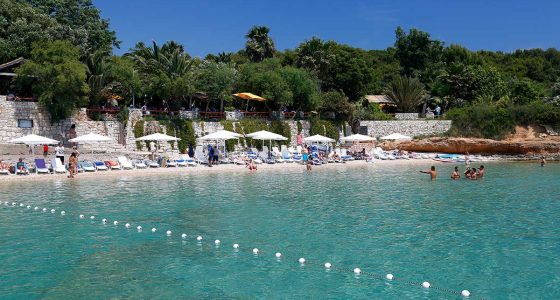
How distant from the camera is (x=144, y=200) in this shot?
17.8 metres

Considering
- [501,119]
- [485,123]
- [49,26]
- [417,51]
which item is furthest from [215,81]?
[417,51]

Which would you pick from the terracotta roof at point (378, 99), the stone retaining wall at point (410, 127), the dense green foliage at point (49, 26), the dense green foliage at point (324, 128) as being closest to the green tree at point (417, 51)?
the terracotta roof at point (378, 99)

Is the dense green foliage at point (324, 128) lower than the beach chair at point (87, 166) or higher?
higher

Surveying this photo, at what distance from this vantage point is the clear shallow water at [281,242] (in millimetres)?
8664

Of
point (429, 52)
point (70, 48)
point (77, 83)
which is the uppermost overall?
point (429, 52)

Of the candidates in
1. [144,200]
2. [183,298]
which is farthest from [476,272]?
[144,200]

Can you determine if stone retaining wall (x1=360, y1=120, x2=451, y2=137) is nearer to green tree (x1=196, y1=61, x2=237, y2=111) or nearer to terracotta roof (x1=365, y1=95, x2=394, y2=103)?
terracotta roof (x1=365, y1=95, x2=394, y2=103)

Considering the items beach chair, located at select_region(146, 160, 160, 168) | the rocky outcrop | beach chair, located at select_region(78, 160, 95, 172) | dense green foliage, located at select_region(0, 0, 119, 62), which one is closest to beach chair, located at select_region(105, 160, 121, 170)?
beach chair, located at select_region(78, 160, 95, 172)

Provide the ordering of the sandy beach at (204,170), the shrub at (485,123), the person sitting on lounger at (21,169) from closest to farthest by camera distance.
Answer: the sandy beach at (204,170)
the person sitting on lounger at (21,169)
the shrub at (485,123)

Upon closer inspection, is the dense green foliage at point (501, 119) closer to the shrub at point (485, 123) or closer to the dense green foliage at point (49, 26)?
the shrub at point (485, 123)

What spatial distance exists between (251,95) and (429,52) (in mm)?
33265

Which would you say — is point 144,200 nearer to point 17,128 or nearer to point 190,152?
point 190,152

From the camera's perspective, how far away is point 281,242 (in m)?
11.6

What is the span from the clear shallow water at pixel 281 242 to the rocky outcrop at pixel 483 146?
70.6 ft
